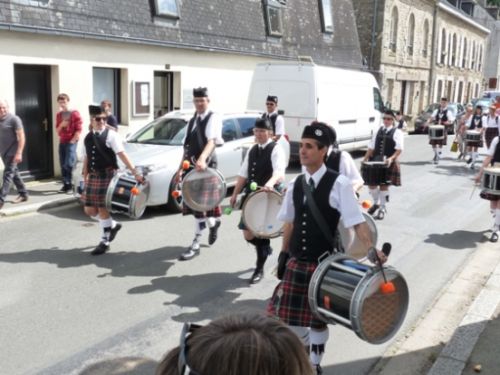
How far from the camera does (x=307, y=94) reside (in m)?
14.2

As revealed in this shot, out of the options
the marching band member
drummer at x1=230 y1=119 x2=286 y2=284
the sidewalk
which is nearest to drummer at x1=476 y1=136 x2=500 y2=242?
drummer at x1=230 y1=119 x2=286 y2=284

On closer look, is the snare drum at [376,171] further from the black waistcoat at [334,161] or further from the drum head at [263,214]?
the drum head at [263,214]

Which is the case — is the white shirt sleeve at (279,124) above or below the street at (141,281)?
above

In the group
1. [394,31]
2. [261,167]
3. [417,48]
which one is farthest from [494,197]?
[417,48]

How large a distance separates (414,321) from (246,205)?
2.00 m

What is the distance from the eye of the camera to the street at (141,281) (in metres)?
4.79

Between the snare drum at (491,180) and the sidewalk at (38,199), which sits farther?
the sidewalk at (38,199)

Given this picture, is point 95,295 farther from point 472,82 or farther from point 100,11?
point 472,82

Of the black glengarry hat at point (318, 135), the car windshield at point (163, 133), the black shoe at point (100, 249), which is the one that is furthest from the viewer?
the car windshield at point (163, 133)

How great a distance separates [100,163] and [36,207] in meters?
3.09

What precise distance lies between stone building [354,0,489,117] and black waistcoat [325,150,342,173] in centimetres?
2406

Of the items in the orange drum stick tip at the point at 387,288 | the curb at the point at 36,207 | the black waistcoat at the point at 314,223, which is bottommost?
the curb at the point at 36,207

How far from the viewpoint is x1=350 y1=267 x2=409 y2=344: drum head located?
333 centimetres

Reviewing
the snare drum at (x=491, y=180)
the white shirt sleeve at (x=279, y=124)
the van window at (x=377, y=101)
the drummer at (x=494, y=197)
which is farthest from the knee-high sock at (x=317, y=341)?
the van window at (x=377, y=101)
